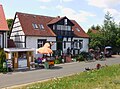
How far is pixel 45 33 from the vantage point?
43.5 metres

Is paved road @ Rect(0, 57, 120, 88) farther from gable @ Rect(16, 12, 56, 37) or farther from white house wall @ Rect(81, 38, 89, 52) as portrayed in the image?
white house wall @ Rect(81, 38, 89, 52)

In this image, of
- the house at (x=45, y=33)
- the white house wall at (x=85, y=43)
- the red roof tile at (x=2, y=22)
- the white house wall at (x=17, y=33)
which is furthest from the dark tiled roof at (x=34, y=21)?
the red roof tile at (x=2, y=22)

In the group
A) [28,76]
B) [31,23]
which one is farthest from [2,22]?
[28,76]

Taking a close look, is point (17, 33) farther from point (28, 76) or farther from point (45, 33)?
point (28, 76)

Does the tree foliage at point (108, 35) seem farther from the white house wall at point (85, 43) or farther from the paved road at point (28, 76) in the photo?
the paved road at point (28, 76)

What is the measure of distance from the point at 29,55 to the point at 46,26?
45.9 feet

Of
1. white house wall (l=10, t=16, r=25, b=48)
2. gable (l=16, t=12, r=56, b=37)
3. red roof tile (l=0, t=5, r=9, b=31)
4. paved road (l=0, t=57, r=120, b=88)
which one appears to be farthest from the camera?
gable (l=16, t=12, r=56, b=37)

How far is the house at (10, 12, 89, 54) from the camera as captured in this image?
1631 inches

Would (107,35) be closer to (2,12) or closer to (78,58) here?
(78,58)

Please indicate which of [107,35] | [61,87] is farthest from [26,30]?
[61,87]

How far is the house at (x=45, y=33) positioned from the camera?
41.4 meters

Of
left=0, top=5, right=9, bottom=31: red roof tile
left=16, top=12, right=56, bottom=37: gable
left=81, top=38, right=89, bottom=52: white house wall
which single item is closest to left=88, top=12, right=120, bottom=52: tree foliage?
left=81, top=38, right=89, bottom=52: white house wall

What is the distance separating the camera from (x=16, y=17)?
143 ft

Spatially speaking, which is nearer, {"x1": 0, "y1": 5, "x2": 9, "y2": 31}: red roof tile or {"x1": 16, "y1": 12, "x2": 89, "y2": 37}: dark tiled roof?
{"x1": 0, "y1": 5, "x2": 9, "y2": 31}: red roof tile
